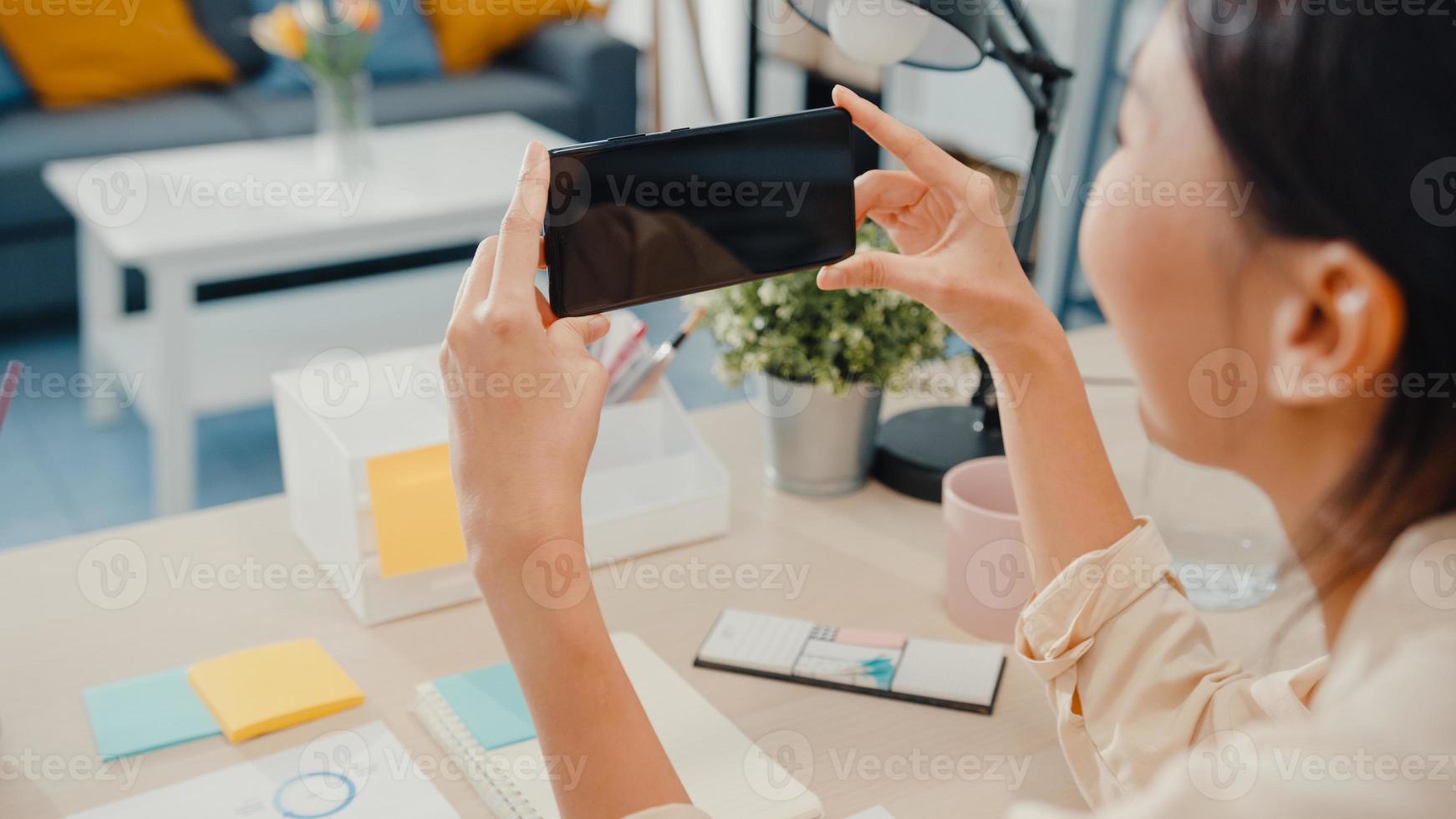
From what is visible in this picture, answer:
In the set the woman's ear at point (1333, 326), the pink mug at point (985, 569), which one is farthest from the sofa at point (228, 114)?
the woman's ear at point (1333, 326)

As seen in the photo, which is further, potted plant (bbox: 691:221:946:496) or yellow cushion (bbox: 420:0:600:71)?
yellow cushion (bbox: 420:0:600:71)

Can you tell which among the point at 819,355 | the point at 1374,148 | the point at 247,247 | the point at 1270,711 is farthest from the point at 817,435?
the point at 247,247

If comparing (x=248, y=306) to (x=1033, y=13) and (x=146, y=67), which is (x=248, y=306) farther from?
(x=1033, y=13)

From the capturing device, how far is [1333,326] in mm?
523

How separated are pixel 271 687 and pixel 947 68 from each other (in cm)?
73

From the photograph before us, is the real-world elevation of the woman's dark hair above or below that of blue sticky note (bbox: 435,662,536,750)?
above

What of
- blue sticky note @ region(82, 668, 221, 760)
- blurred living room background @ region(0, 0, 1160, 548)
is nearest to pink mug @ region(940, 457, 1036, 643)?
blue sticky note @ region(82, 668, 221, 760)

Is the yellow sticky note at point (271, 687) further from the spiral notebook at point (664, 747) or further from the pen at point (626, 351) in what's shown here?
the pen at point (626, 351)

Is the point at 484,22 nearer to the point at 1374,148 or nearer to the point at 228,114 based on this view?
the point at 228,114

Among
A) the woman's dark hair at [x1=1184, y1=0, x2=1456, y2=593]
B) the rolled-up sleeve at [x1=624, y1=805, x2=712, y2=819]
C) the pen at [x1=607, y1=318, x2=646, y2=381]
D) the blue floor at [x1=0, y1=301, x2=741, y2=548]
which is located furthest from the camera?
the blue floor at [x1=0, y1=301, x2=741, y2=548]

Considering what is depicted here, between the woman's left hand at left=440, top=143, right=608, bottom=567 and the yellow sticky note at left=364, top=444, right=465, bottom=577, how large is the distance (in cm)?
31

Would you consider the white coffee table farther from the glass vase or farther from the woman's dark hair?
the woman's dark hair

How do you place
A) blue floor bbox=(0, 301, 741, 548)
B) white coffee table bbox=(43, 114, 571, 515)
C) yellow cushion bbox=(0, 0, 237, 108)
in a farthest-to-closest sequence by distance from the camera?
1. yellow cushion bbox=(0, 0, 237, 108)
2. blue floor bbox=(0, 301, 741, 548)
3. white coffee table bbox=(43, 114, 571, 515)

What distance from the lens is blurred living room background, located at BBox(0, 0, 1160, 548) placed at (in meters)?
2.47
